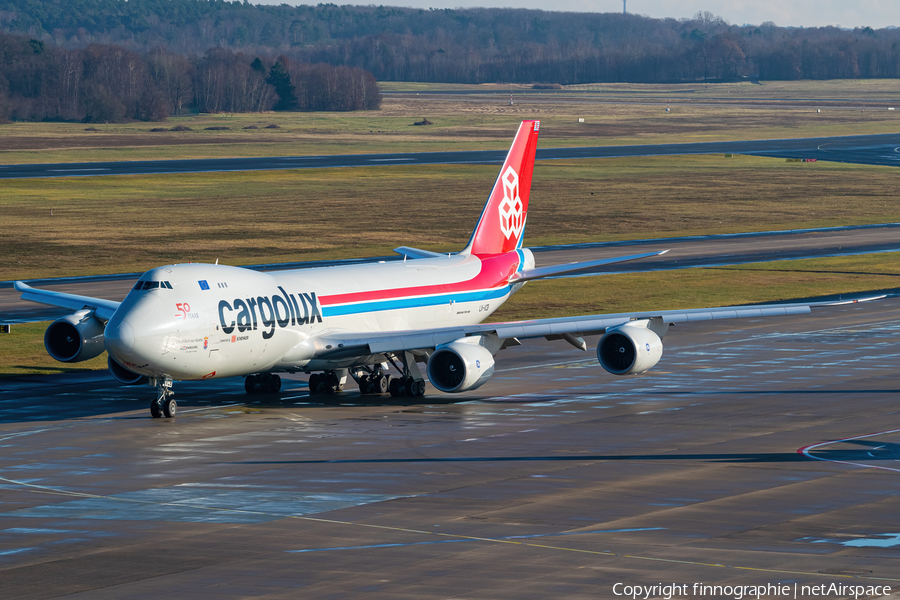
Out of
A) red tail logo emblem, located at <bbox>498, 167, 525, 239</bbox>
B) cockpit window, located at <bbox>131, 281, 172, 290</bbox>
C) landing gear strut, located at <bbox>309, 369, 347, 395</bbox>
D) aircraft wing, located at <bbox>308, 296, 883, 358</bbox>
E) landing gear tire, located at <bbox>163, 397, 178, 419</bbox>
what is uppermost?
red tail logo emblem, located at <bbox>498, 167, 525, 239</bbox>

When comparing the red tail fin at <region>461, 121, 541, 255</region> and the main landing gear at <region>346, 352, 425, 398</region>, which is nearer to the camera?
the main landing gear at <region>346, 352, 425, 398</region>

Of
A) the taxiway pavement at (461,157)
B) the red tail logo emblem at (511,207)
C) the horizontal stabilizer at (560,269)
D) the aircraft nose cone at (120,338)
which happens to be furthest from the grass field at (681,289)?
the taxiway pavement at (461,157)

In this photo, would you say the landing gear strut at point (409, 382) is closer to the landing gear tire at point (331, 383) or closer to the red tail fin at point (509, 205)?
the landing gear tire at point (331, 383)

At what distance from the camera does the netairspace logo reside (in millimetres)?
21875

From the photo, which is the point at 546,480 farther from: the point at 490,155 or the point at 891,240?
the point at 490,155

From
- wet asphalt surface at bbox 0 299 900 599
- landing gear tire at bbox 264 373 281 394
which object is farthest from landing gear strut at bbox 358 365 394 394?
landing gear tire at bbox 264 373 281 394

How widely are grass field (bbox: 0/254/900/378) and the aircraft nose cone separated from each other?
1633cm

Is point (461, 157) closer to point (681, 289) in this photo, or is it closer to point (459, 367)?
point (681, 289)

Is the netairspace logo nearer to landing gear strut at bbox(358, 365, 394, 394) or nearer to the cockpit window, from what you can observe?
the cockpit window

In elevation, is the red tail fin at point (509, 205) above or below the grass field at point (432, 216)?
above

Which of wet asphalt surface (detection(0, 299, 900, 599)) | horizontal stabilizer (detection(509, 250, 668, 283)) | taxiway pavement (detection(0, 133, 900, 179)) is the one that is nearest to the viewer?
wet asphalt surface (detection(0, 299, 900, 599))

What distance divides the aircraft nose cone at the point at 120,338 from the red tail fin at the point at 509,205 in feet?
57.3

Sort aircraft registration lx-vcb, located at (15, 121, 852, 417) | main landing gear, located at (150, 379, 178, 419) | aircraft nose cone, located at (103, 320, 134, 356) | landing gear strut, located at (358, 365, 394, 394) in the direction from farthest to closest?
landing gear strut, located at (358, 365, 394, 394), main landing gear, located at (150, 379, 178, 419), aircraft registration lx-vcb, located at (15, 121, 852, 417), aircraft nose cone, located at (103, 320, 134, 356)

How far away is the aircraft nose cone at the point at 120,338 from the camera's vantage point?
37.5 m
